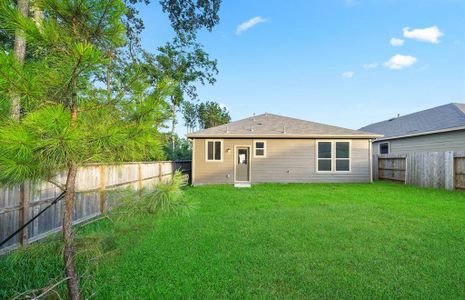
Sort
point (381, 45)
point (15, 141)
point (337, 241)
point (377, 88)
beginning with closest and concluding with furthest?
point (15, 141) < point (337, 241) < point (381, 45) < point (377, 88)

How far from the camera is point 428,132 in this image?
13633mm

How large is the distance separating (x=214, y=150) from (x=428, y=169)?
9617 millimetres

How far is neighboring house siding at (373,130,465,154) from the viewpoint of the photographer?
12.3 meters

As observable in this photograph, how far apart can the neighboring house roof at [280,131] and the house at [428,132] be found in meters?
3.58

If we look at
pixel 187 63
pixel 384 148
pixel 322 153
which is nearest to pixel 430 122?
pixel 384 148

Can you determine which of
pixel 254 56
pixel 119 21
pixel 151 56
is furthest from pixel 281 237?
pixel 151 56

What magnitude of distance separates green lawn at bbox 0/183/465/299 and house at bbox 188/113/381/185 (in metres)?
6.80

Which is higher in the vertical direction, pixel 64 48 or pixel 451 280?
pixel 64 48

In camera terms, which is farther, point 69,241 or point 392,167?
point 392,167

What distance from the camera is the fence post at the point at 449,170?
995 centimetres

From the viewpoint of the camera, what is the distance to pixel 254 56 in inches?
577

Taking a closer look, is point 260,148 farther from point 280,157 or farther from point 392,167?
point 392,167

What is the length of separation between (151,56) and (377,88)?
1554cm

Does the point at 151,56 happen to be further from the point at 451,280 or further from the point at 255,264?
the point at 451,280
